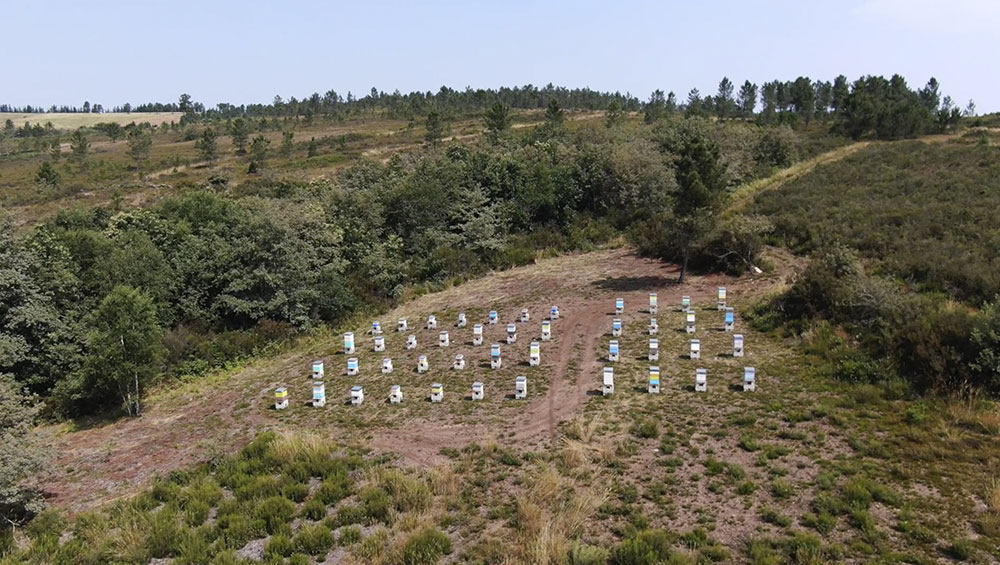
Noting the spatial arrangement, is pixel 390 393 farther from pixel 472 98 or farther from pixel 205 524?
pixel 472 98

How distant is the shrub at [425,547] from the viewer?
28.1ft

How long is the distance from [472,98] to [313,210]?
102m

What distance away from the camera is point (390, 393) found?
15234 mm

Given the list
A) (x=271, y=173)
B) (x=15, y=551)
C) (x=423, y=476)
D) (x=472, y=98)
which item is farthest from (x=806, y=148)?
(x=472, y=98)

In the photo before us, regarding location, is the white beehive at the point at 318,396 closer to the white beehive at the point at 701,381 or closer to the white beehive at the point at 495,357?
the white beehive at the point at 495,357

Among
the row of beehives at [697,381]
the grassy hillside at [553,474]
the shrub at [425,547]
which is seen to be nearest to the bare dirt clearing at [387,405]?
the grassy hillside at [553,474]

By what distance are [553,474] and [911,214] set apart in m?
23.5

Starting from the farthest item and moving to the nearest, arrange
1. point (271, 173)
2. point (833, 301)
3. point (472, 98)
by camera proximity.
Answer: point (472, 98) < point (271, 173) < point (833, 301)

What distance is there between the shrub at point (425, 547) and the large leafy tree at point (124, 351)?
39.5 feet

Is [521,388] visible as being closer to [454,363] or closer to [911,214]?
[454,363]

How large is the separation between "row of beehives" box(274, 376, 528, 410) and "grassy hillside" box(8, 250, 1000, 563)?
11.0 inches

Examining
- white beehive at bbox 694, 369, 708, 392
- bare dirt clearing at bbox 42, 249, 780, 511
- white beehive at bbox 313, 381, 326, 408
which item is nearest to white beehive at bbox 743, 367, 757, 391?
white beehive at bbox 694, 369, 708, 392

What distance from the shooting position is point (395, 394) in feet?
48.6

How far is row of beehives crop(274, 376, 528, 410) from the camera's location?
1445 cm
